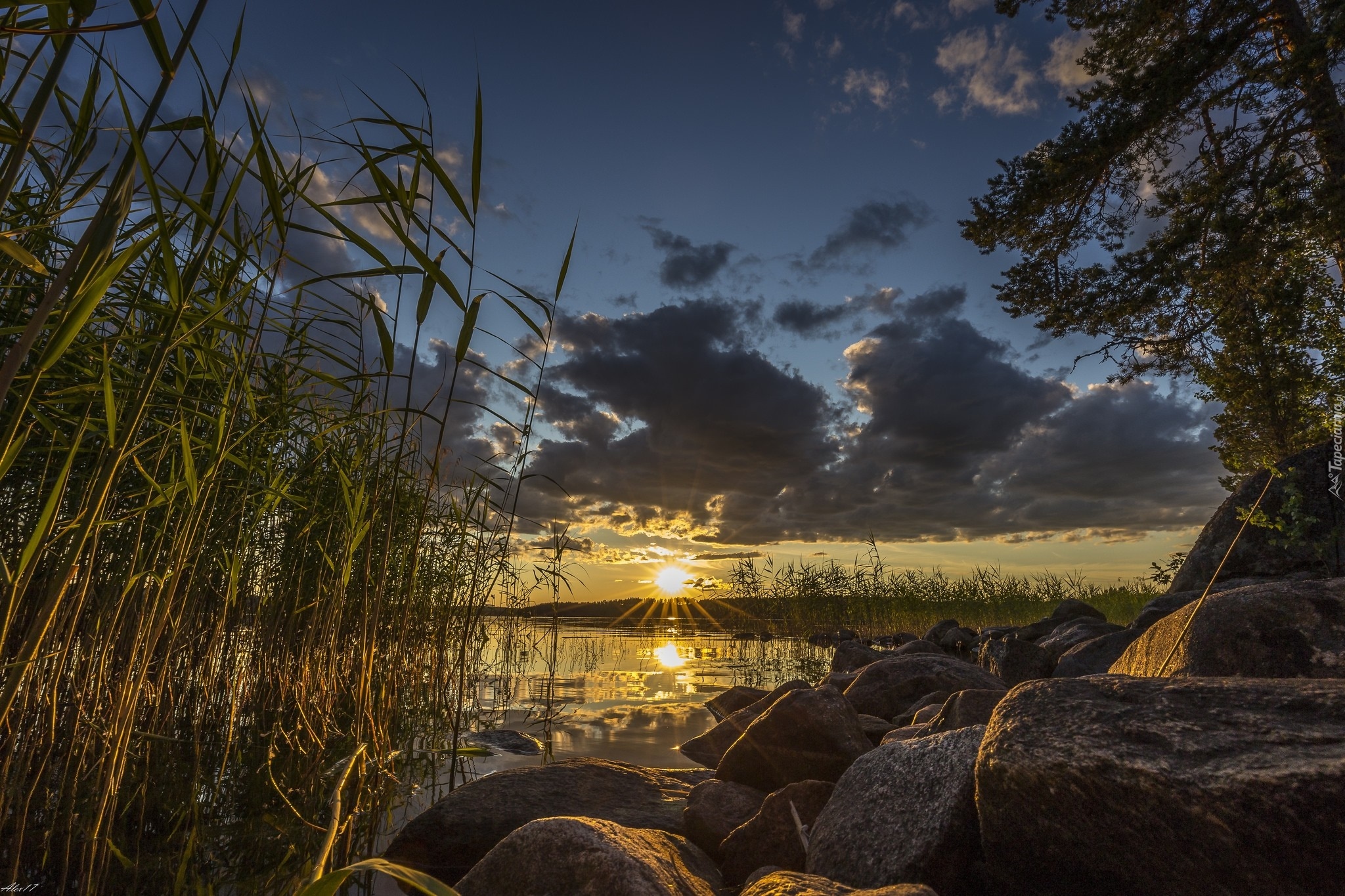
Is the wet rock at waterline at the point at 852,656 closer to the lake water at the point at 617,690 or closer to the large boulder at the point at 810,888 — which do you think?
the lake water at the point at 617,690

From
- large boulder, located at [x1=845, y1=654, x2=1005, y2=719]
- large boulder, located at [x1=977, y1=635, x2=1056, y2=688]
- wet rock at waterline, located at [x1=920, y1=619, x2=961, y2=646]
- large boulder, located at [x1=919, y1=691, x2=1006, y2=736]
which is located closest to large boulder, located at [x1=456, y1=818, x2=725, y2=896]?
large boulder, located at [x1=919, y1=691, x2=1006, y2=736]

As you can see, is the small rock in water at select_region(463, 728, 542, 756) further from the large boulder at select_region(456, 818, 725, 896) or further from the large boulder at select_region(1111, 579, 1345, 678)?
the large boulder at select_region(1111, 579, 1345, 678)

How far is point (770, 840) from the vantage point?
301cm

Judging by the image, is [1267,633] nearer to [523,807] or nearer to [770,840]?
[770,840]

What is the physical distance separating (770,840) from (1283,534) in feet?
34.9

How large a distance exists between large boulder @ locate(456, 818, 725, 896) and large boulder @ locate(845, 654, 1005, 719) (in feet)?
15.7

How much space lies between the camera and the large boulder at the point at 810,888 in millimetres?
1813

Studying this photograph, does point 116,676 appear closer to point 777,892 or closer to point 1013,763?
point 777,892

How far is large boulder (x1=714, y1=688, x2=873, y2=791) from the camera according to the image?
4082 mm

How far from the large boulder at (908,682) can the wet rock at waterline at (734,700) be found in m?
1.00

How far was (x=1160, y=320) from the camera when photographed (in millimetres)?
11594

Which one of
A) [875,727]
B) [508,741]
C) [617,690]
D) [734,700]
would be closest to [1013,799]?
[875,727]

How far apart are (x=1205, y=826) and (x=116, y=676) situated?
168 inches

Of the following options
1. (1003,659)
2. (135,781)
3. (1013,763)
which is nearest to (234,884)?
(135,781)
